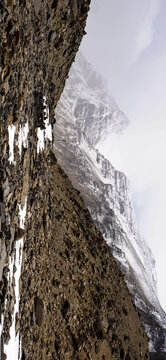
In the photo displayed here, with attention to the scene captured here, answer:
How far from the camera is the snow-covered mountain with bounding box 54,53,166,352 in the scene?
97.8ft

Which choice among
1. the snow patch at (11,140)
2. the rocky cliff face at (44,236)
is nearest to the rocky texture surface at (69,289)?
the rocky cliff face at (44,236)

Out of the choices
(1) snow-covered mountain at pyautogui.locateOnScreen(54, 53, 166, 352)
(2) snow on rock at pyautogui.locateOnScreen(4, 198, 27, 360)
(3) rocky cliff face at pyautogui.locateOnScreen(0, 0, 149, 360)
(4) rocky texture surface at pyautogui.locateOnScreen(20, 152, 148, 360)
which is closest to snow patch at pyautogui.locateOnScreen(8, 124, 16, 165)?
(3) rocky cliff face at pyautogui.locateOnScreen(0, 0, 149, 360)

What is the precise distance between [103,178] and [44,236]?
56839 mm

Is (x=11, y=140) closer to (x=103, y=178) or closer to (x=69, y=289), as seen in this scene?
(x=69, y=289)

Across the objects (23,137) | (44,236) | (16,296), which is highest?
(23,137)

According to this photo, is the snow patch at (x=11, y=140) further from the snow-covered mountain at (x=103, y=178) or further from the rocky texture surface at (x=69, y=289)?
the snow-covered mountain at (x=103, y=178)

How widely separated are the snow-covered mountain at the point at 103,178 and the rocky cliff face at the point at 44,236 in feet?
20.0

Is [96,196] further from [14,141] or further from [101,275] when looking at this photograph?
[14,141]

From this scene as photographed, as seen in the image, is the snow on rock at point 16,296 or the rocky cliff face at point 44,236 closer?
the rocky cliff face at point 44,236

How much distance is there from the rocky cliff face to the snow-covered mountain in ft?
20.0

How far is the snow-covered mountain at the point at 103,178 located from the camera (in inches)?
1173

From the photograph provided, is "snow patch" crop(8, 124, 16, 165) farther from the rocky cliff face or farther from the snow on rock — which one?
the snow on rock

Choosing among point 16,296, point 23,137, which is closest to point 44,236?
point 16,296

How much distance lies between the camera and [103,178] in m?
63.8
